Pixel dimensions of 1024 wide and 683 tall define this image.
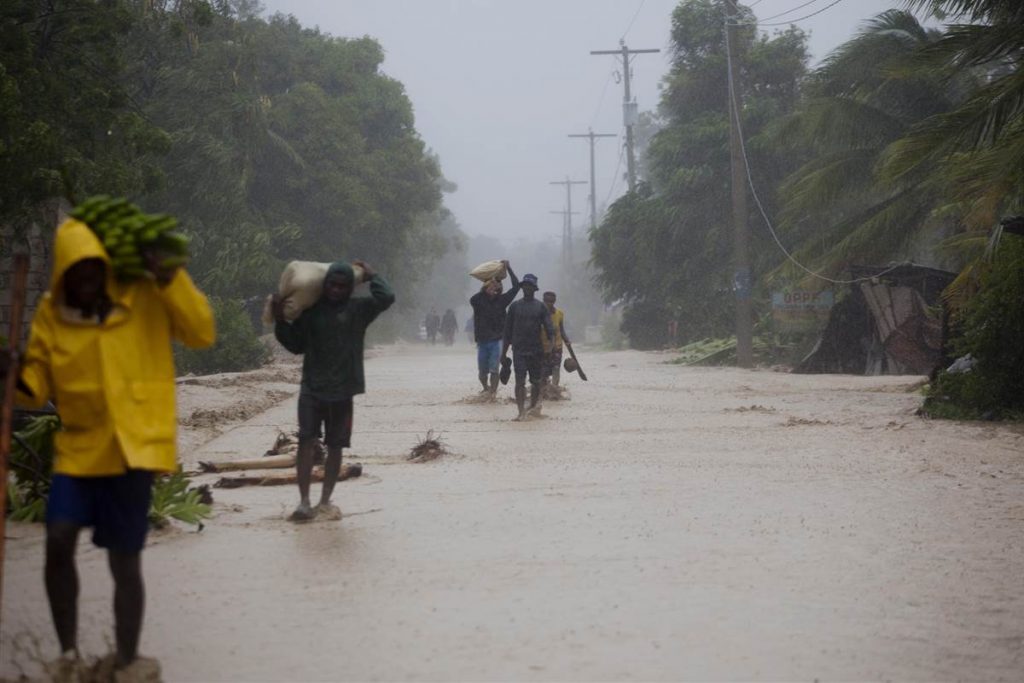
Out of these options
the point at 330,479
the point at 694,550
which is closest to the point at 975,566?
the point at 694,550

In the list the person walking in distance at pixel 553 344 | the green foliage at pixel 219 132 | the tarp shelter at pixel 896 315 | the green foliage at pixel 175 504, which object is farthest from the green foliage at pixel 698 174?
the green foliage at pixel 175 504

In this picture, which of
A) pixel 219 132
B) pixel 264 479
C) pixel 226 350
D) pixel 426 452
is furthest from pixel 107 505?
pixel 219 132

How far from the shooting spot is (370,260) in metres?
45.9

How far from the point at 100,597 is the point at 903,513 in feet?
16.6

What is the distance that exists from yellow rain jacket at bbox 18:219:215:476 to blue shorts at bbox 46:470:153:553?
0.22ft

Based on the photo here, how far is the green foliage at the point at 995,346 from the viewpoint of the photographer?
14531mm

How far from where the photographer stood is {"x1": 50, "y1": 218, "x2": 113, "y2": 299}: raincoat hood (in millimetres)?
4438

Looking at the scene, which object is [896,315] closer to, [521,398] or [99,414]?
[521,398]

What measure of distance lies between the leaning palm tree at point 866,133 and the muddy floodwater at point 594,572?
12.5 metres

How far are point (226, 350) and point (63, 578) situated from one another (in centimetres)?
2312

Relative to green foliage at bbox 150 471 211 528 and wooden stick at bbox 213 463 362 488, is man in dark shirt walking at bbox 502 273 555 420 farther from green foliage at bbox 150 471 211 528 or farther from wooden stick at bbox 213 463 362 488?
green foliage at bbox 150 471 211 528

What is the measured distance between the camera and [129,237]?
4.54m

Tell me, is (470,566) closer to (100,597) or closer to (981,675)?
(100,597)

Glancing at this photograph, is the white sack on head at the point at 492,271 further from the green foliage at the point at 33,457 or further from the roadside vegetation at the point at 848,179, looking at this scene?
the green foliage at the point at 33,457
